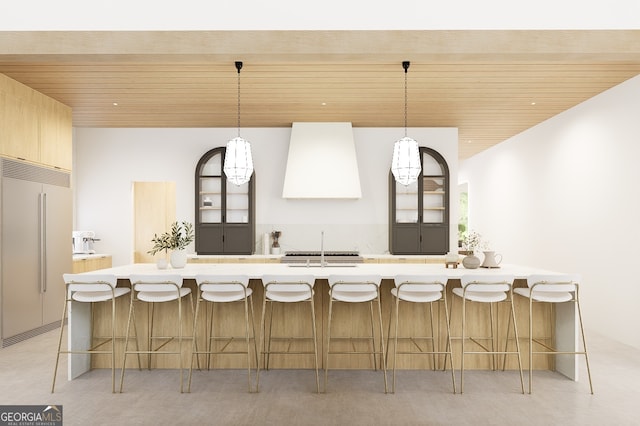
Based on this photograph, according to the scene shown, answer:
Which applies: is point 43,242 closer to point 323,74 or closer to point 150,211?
point 150,211

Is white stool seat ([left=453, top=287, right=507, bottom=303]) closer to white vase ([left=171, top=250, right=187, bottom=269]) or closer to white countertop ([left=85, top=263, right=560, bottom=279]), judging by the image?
white countertop ([left=85, top=263, right=560, bottom=279])

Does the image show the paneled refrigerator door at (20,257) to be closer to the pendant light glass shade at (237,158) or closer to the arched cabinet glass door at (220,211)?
the arched cabinet glass door at (220,211)

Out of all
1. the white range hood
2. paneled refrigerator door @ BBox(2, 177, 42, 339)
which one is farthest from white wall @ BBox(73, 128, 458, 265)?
paneled refrigerator door @ BBox(2, 177, 42, 339)

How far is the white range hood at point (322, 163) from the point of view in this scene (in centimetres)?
652

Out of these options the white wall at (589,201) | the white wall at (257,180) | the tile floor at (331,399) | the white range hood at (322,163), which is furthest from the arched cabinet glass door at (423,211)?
the tile floor at (331,399)

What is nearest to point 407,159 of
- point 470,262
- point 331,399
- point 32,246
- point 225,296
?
point 470,262

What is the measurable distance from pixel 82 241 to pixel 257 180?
2802 mm

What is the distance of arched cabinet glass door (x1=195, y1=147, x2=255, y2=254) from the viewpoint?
261 inches

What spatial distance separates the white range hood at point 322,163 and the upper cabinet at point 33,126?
3018 millimetres

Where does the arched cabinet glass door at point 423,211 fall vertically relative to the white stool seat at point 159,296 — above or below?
above

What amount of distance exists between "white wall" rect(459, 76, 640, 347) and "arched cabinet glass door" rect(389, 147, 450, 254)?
1525mm

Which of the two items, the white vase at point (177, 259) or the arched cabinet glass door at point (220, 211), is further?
the arched cabinet glass door at point (220, 211)
